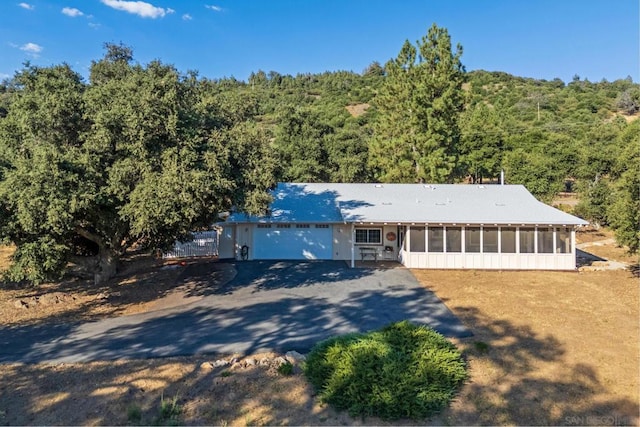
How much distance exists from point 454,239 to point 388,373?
13.7 metres

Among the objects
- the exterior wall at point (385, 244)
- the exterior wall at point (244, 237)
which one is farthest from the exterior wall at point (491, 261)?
the exterior wall at point (244, 237)

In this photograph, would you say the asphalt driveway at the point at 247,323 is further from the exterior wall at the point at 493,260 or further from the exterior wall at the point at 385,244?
the exterior wall at the point at 385,244

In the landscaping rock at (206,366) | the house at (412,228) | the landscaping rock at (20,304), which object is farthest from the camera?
the house at (412,228)

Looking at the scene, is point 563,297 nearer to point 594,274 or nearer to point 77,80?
point 594,274

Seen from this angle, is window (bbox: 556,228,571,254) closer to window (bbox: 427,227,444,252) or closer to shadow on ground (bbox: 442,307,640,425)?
window (bbox: 427,227,444,252)

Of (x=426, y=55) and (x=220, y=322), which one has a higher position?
(x=426, y=55)

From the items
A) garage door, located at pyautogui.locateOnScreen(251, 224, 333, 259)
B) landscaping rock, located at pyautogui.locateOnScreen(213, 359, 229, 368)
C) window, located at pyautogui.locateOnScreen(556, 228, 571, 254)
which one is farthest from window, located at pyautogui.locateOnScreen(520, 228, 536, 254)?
landscaping rock, located at pyautogui.locateOnScreen(213, 359, 229, 368)

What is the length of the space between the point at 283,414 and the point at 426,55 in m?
29.4

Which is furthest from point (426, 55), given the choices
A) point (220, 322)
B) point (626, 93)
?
point (626, 93)

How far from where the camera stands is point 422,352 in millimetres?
7234

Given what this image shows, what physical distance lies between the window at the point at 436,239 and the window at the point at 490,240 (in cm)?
203

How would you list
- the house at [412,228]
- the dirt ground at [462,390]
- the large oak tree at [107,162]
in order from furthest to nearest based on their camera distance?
1. the house at [412,228]
2. the large oak tree at [107,162]
3. the dirt ground at [462,390]

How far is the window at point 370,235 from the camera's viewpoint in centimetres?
2062

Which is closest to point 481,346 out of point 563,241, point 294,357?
point 294,357
